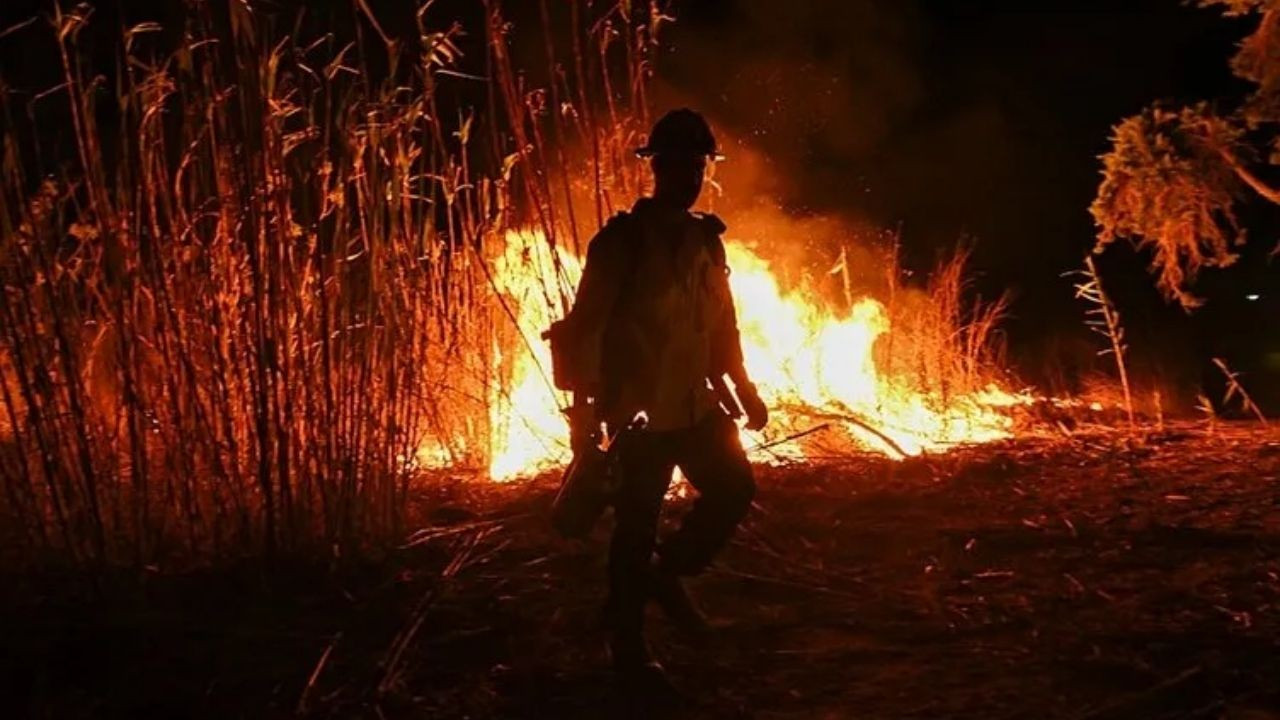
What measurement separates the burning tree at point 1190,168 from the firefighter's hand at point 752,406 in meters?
4.57

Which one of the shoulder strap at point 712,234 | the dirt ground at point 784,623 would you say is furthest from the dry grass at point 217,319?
the shoulder strap at point 712,234

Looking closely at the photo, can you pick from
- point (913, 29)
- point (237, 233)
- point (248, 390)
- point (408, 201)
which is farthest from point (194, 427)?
point (913, 29)

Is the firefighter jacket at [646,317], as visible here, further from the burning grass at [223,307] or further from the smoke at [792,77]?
the smoke at [792,77]

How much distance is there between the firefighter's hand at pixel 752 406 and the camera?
4227mm

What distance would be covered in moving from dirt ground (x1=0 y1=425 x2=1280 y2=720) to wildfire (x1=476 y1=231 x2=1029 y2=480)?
0.95 metres

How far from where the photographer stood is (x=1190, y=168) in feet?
25.8

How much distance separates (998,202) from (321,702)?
11706 millimetres

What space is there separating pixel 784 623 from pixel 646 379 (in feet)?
3.94

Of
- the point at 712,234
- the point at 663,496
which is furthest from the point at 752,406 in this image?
the point at 712,234

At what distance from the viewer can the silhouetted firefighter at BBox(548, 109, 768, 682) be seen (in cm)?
390

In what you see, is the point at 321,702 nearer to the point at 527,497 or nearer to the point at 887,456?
the point at 527,497

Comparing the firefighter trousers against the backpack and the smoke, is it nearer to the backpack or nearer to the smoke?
the backpack

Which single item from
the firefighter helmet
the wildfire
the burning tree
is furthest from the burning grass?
the burning tree

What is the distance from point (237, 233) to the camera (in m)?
5.26
